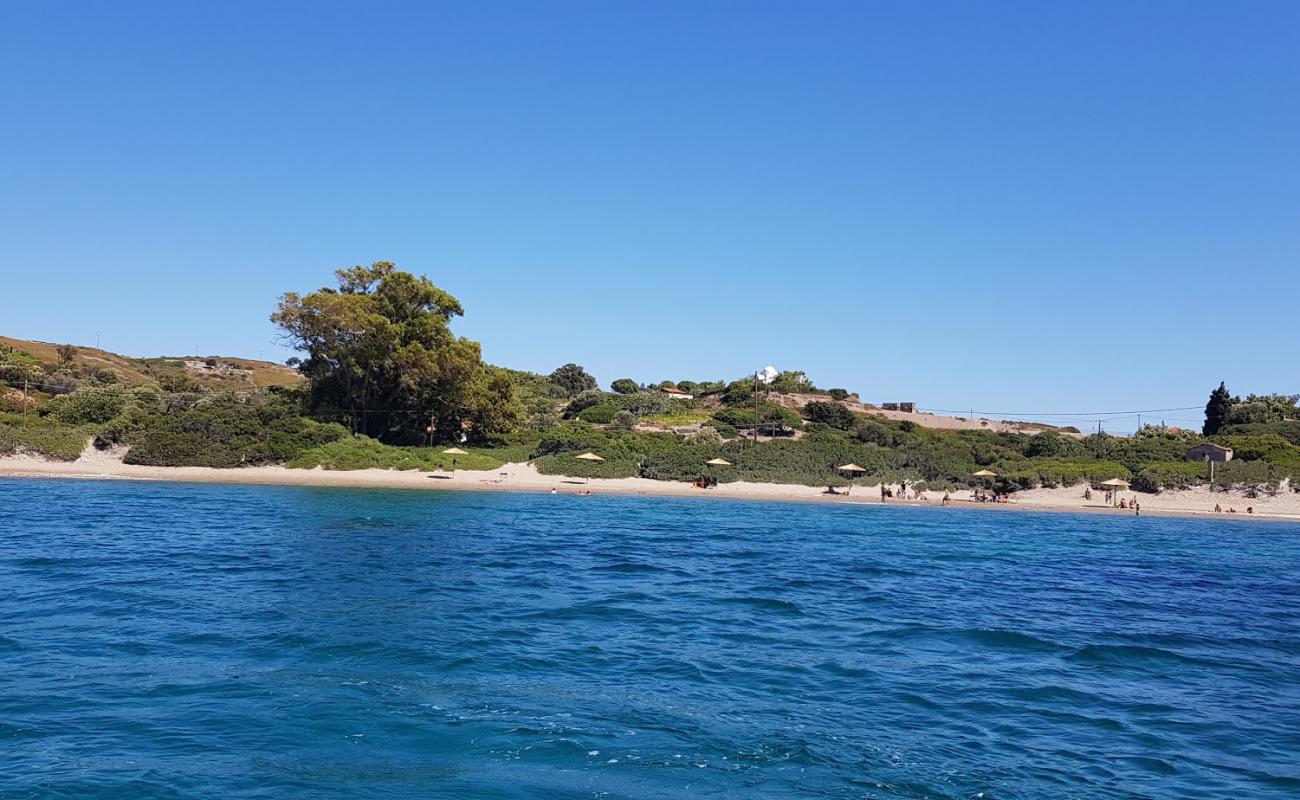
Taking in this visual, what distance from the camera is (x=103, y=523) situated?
85.9 ft

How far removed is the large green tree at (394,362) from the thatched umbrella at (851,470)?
64.1ft

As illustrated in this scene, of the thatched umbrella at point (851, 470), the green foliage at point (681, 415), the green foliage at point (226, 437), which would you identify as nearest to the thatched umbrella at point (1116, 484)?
the thatched umbrella at point (851, 470)

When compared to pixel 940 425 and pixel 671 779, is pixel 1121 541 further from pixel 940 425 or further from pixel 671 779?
pixel 940 425

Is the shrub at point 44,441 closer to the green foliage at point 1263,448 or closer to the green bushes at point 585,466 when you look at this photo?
the green bushes at point 585,466

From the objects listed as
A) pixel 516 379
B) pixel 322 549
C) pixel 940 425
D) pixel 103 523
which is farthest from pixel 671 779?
pixel 516 379

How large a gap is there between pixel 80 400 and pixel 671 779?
55087 mm

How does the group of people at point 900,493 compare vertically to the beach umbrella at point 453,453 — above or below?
below

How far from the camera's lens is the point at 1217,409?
3034 inches

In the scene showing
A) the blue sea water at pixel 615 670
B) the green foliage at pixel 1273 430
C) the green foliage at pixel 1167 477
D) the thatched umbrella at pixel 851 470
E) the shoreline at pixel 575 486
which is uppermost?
A: the green foliage at pixel 1273 430

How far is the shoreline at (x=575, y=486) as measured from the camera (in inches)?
1721

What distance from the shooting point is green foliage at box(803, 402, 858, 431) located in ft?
226

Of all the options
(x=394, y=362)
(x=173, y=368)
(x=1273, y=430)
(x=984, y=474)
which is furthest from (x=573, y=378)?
(x=1273, y=430)

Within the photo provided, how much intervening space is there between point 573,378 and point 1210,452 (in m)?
62.6

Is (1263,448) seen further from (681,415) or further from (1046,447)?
(681,415)
